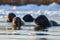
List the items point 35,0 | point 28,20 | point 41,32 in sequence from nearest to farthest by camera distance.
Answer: point 41,32
point 28,20
point 35,0

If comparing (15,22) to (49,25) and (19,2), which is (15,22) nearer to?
(49,25)

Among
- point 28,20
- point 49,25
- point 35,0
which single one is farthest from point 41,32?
point 35,0

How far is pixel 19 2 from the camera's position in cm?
1116

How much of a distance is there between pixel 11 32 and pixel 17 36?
172mm

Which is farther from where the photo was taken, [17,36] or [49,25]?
[49,25]

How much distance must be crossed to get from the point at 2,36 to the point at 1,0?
369 inches

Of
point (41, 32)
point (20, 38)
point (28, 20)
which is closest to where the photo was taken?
point (20, 38)

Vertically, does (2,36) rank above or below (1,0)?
below

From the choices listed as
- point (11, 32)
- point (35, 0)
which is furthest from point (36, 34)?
point (35, 0)

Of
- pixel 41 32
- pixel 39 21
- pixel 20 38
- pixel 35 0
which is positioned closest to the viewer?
pixel 20 38

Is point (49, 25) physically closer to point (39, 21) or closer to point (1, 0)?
point (39, 21)

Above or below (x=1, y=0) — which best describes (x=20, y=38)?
below

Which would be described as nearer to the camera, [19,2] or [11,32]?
[11,32]

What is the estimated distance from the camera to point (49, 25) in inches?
103
